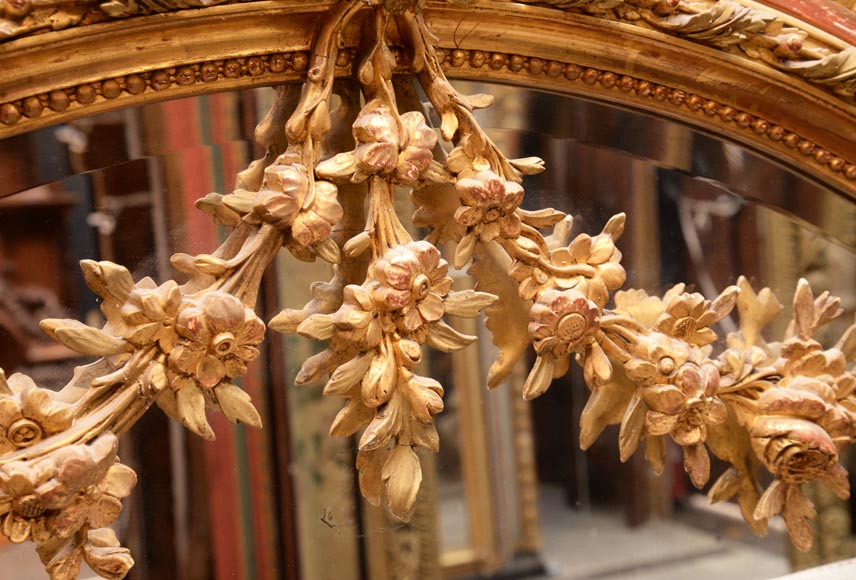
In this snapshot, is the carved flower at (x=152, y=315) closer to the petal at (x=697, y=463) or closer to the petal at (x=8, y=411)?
the petal at (x=8, y=411)

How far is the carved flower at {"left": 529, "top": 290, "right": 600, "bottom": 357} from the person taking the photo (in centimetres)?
85

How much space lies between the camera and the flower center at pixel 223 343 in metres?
0.74

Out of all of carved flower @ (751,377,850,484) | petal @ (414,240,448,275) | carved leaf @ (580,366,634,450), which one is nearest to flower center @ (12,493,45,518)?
petal @ (414,240,448,275)

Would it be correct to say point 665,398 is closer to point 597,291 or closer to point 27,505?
point 597,291

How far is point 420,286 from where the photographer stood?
78cm

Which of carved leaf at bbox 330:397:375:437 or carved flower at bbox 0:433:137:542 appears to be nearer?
carved flower at bbox 0:433:137:542

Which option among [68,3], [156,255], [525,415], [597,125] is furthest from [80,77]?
[525,415]

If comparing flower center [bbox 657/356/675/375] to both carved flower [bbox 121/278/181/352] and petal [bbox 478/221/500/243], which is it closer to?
petal [bbox 478/221/500/243]

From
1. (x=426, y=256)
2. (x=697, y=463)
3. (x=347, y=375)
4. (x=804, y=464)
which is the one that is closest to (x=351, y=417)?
(x=347, y=375)

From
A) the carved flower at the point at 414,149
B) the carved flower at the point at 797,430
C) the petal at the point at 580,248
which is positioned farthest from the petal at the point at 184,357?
the carved flower at the point at 797,430

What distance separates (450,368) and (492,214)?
1.08ft

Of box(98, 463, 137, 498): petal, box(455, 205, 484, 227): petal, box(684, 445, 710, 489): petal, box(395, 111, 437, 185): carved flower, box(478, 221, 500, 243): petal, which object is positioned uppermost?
box(395, 111, 437, 185): carved flower

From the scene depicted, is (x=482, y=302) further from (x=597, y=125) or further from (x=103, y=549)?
(x=103, y=549)

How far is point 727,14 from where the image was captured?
3.00ft
